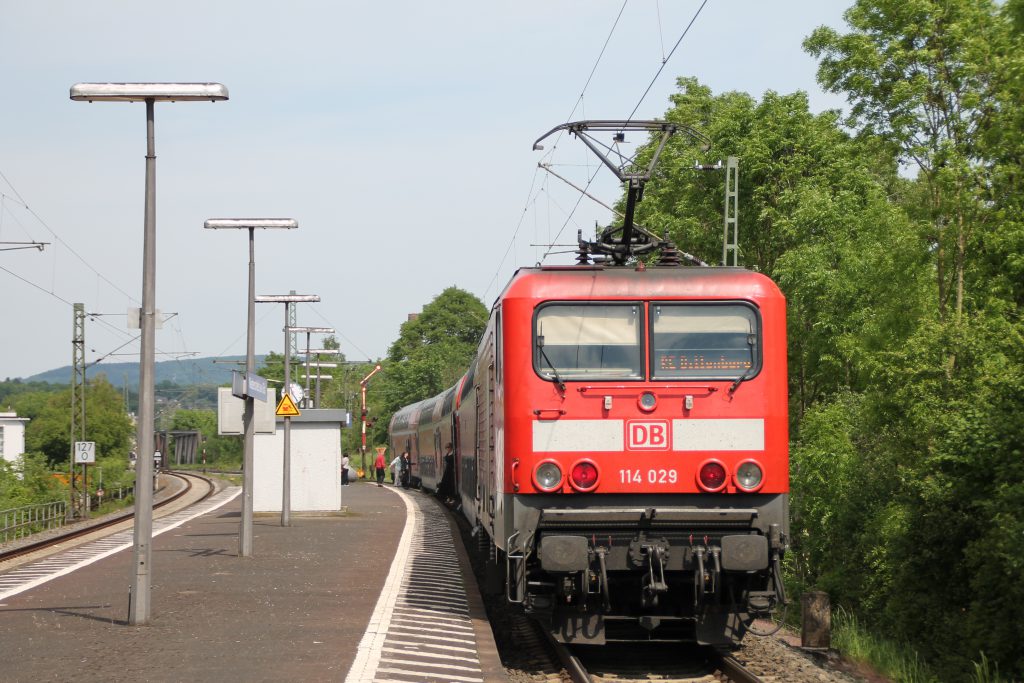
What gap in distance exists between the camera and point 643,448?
1065 cm

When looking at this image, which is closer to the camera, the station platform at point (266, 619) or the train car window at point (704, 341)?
the station platform at point (266, 619)

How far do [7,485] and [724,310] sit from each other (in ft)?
133

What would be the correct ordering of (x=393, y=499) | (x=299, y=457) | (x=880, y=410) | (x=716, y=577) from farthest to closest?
(x=393, y=499) < (x=299, y=457) < (x=880, y=410) < (x=716, y=577)

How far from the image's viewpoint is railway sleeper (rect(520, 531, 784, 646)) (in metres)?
10.3

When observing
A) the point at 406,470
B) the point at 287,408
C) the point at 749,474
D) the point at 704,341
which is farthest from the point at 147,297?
the point at 406,470

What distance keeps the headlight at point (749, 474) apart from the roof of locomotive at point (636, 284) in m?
1.40

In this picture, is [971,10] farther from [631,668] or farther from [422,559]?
[631,668]

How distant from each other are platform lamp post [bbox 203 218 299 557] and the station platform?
1.34 feet

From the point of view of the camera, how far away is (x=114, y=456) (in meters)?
72.4

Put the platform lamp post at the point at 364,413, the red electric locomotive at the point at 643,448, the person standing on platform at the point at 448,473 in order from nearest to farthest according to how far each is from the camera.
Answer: the red electric locomotive at the point at 643,448
the person standing on platform at the point at 448,473
the platform lamp post at the point at 364,413

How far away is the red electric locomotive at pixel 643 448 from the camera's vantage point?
10438 mm

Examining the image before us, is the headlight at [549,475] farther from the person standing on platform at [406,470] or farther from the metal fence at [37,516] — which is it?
the person standing on platform at [406,470]

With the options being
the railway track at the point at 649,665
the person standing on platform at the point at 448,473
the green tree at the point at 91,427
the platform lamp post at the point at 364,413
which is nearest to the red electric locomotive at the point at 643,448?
the railway track at the point at 649,665

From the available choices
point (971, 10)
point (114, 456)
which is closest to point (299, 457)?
point (971, 10)
